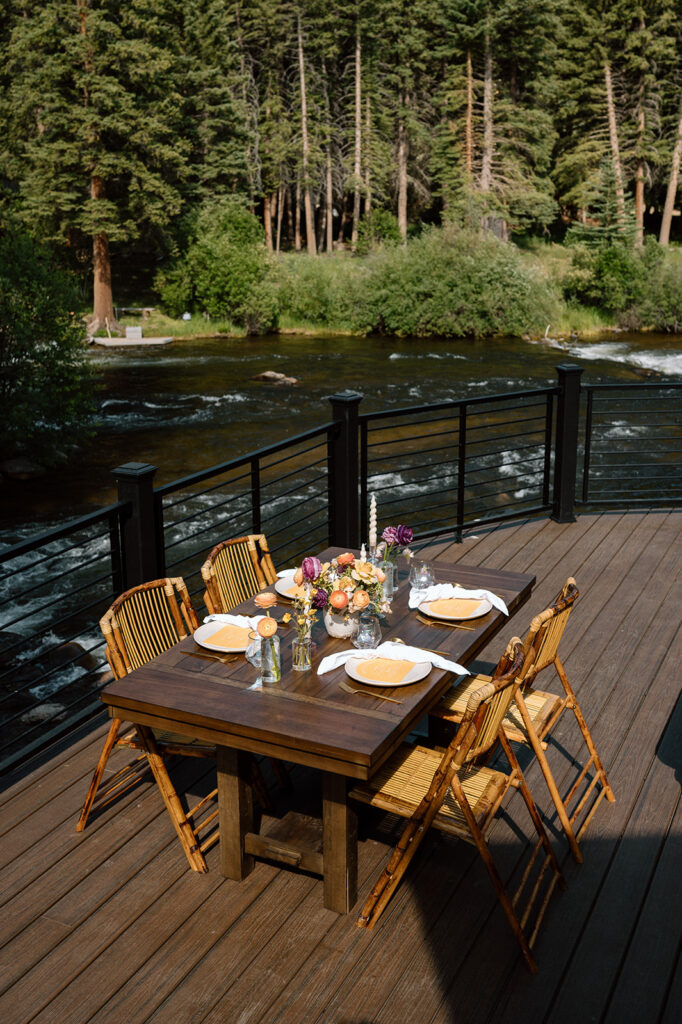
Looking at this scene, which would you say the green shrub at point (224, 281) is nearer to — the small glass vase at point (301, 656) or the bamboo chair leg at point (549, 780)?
the small glass vase at point (301, 656)

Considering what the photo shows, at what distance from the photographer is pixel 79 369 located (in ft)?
53.4

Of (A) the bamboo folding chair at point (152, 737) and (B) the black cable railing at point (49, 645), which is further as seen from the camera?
(B) the black cable railing at point (49, 645)

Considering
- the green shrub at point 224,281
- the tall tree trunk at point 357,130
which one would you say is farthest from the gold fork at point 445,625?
the tall tree trunk at point 357,130

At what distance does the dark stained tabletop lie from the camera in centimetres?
271

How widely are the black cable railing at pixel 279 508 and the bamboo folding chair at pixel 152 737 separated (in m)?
0.19

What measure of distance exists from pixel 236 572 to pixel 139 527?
1.63 ft

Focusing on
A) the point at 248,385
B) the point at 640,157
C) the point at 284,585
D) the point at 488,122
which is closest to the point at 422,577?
→ the point at 284,585

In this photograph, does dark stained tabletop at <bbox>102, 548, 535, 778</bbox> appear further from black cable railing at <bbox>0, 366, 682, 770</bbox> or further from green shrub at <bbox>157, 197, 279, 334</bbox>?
green shrub at <bbox>157, 197, 279, 334</bbox>

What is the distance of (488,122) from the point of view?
3609 cm

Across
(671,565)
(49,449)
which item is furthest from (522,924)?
(49,449)

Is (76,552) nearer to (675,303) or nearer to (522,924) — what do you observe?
(522,924)

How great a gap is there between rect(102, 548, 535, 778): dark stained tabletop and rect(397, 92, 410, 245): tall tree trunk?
121ft

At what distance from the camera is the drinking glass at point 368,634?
3232mm

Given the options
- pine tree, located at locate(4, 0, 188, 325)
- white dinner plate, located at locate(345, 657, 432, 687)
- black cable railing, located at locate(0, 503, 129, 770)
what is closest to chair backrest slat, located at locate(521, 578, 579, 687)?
white dinner plate, located at locate(345, 657, 432, 687)
